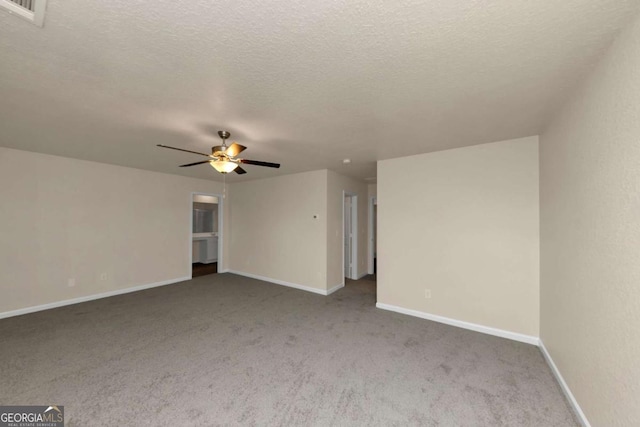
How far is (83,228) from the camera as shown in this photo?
4188 millimetres

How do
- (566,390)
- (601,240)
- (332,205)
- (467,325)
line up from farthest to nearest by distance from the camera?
(332,205)
(467,325)
(566,390)
(601,240)

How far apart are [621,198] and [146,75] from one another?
9.83ft

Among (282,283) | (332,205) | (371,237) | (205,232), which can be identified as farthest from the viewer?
(205,232)

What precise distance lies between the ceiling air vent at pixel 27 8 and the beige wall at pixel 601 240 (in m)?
2.86

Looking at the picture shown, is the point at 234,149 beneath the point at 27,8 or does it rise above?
beneath

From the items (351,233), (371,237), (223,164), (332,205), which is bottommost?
(371,237)

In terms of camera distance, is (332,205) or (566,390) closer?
(566,390)

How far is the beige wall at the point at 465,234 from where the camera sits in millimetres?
2840

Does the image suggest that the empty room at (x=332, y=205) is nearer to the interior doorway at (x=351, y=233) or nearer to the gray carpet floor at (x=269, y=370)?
the gray carpet floor at (x=269, y=370)

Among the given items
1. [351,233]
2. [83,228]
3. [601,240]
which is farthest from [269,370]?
[83,228]

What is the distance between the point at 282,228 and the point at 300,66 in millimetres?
3980

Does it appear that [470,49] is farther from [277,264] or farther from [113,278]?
[113,278]

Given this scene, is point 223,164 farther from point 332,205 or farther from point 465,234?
point 465,234

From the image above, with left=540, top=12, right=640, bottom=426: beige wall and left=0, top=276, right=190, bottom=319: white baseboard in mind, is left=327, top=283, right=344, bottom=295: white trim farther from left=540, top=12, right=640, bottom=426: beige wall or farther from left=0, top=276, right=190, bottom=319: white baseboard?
left=0, top=276, right=190, bottom=319: white baseboard
